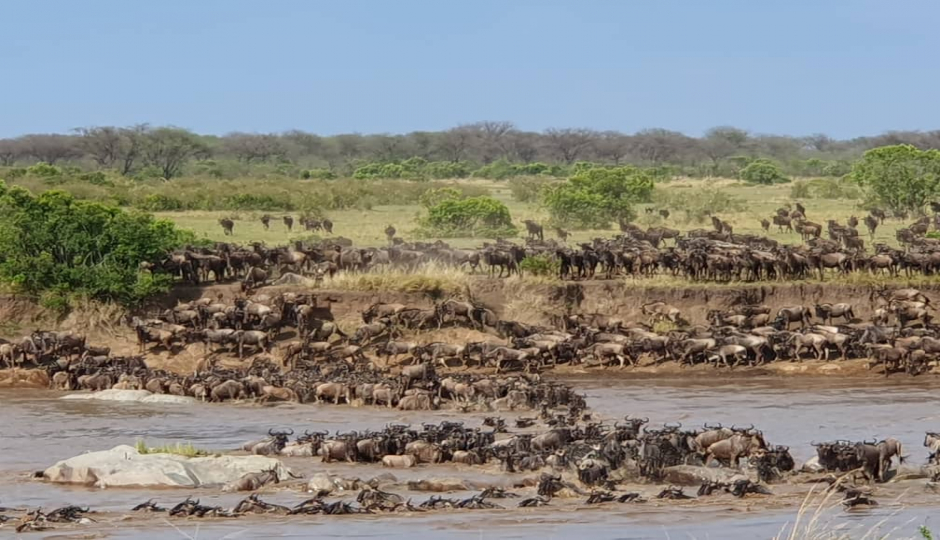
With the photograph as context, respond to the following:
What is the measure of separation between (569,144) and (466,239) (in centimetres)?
7699

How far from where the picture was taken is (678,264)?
35.5 meters

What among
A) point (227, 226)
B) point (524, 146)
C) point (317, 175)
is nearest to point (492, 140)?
point (524, 146)

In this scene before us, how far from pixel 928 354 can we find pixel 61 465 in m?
17.7

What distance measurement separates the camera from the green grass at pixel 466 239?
47.0m

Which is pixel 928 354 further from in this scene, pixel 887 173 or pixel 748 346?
pixel 887 173

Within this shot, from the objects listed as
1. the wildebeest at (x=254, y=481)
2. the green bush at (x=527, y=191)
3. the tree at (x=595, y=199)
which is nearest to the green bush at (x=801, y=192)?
the green bush at (x=527, y=191)

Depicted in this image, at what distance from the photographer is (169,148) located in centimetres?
9675

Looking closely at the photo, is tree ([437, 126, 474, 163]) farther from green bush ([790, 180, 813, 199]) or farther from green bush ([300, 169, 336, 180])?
green bush ([790, 180, 813, 199])

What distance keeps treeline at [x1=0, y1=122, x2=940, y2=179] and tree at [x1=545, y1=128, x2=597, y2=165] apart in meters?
0.08

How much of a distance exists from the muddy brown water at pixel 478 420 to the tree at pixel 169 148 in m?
64.8

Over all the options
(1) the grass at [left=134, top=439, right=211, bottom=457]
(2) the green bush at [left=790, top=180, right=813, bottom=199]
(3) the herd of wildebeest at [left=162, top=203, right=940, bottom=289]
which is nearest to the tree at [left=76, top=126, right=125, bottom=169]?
(2) the green bush at [left=790, top=180, right=813, bottom=199]

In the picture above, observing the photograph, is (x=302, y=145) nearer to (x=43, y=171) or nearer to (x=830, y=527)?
(x=43, y=171)

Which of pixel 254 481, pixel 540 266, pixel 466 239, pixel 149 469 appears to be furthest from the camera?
pixel 466 239

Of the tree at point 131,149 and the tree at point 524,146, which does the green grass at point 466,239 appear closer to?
the tree at point 131,149
